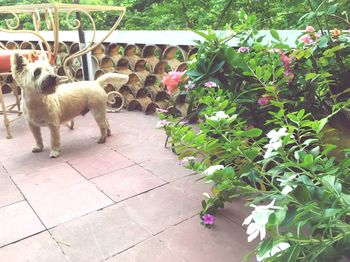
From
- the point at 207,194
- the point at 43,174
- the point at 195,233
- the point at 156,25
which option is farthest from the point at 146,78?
the point at 195,233

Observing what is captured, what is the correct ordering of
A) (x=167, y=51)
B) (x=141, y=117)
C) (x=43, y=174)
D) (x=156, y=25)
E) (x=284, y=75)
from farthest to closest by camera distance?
(x=156, y=25) → (x=141, y=117) → (x=167, y=51) → (x=43, y=174) → (x=284, y=75)

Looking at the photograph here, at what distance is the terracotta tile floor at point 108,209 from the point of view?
1.35m

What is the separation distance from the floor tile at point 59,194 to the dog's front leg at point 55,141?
0.19m

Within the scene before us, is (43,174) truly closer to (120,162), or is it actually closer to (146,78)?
(120,162)

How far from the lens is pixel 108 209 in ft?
5.45

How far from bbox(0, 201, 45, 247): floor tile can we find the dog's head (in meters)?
0.75

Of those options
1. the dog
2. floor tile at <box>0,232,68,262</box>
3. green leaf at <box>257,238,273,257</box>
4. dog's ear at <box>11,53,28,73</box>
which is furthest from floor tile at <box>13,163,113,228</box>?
green leaf at <box>257,238,273,257</box>

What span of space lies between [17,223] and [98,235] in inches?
17.3

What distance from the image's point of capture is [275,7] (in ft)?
9.83

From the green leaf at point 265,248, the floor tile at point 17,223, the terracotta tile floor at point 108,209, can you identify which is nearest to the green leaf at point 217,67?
the terracotta tile floor at point 108,209

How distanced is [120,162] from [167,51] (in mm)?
1245

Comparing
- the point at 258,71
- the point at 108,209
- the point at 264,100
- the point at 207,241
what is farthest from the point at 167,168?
the point at 258,71

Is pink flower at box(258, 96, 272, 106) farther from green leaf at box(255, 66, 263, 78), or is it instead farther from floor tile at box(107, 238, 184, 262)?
floor tile at box(107, 238, 184, 262)

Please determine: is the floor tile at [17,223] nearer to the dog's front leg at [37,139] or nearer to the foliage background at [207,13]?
the dog's front leg at [37,139]
